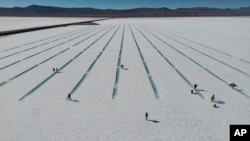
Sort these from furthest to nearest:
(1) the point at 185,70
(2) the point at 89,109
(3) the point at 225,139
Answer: (1) the point at 185,70
(2) the point at 89,109
(3) the point at 225,139

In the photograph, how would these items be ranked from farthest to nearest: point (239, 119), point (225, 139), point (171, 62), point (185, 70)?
point (171, 62) → point (185, 70) → point (239, 119) → point (225, 139)

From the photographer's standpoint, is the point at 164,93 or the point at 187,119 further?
the point at 164,93

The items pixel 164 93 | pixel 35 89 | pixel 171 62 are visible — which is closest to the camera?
pixel 164 93

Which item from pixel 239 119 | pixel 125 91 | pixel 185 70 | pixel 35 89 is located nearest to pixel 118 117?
pixel 125 91

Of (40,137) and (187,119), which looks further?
(187,119)

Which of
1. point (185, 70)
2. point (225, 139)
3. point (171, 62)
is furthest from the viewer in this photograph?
point (171, 62)

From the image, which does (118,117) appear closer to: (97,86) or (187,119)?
(187,119)

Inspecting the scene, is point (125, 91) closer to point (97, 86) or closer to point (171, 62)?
point (97, 86)

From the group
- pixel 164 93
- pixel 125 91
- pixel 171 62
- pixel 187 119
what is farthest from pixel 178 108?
pixel 171 62
